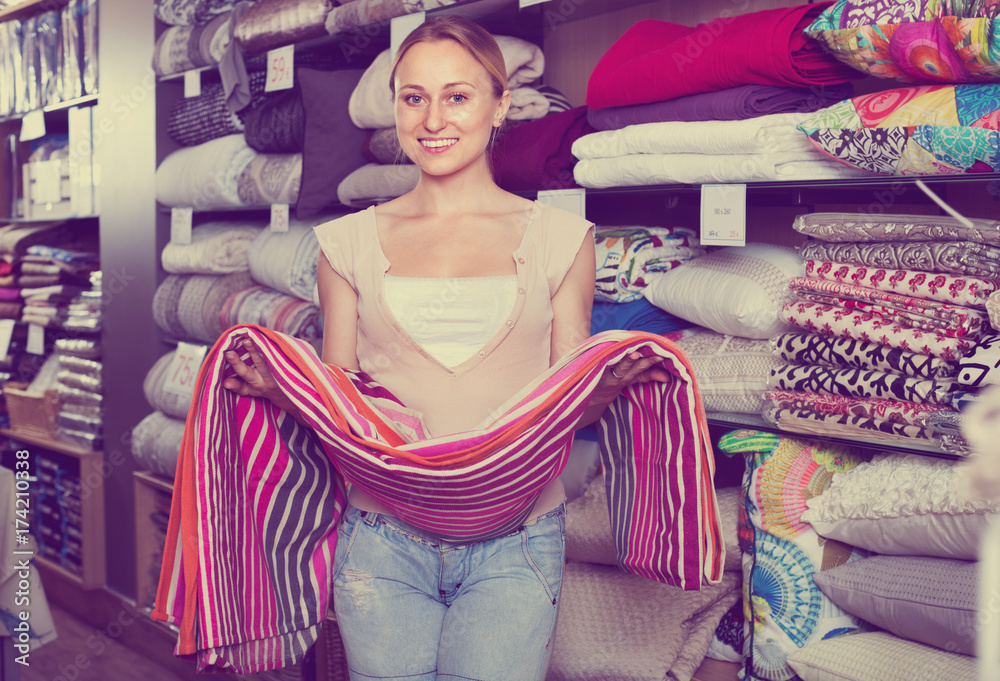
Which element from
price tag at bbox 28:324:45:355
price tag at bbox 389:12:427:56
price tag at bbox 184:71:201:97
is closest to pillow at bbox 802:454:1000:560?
price tag at bbox 389:12:427:56

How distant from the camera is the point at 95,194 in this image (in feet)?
11.2

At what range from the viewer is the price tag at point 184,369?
9.29ft

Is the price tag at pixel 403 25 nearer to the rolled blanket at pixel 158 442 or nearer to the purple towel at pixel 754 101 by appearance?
the purple towel at pixel 754 101

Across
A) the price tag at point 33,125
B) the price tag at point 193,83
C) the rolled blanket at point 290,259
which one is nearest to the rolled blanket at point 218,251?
the rolled blanket at point 290,259

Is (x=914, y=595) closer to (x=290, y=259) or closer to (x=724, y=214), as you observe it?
(x=724, y=214)

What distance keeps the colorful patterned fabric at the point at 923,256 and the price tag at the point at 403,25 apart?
1008 mm

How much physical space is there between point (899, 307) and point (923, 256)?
9cm

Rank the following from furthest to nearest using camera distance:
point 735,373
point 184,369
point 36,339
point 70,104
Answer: point 36,339 < point 70,104 < point 184,369 < point 735,373

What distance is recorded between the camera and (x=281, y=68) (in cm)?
247

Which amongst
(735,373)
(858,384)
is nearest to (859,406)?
(858,384)

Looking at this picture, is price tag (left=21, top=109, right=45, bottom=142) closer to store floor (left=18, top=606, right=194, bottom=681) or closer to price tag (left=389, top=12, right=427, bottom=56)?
store floor (left=18, top=606, right=194, bottom=681)

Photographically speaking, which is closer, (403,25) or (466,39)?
(466,39)

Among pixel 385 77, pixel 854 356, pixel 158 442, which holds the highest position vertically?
pixel 385 77

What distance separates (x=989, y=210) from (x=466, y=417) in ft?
3.52
